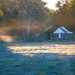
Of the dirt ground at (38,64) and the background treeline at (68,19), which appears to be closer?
the dirt ground at (38,64)

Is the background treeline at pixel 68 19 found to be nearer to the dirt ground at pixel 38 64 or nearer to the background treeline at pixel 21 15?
the background treeline at pixel 21 15

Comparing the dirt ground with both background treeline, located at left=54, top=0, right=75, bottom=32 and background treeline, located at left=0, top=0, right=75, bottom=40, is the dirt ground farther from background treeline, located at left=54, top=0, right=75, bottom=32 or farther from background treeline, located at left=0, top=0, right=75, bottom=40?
background treeline, located at left=54, top=0, right=75, bottom=32

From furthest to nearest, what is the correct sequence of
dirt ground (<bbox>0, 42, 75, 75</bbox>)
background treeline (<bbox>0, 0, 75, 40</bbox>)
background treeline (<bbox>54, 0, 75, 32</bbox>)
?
1. background treeline (<bbox>54, 0, 75, 32</bbox>)
2. background treeline (<bbox>0, 0, 75, 40</bbox>)
3. dirt ground (<bbox>0, 42, 75, 75</bbox>)

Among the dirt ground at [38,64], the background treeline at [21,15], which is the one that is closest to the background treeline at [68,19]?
the background treeline at [21,15]

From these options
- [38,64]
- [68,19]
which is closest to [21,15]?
[68,19]

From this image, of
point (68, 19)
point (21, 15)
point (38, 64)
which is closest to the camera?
point (38, 64)

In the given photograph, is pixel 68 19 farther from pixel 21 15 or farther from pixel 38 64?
pixel 38 64

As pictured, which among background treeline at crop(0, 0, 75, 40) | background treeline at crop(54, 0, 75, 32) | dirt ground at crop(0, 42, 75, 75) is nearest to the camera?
dirt ground at crop(0, 42, 75, 75)

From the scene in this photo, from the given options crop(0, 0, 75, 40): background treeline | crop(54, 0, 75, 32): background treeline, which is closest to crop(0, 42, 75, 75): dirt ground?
crop(0, 0, 75, 40): background treeline

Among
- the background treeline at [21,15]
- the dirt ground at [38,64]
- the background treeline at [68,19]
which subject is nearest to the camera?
the dirt ground at [38,64]

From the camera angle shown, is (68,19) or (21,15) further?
(68,19)

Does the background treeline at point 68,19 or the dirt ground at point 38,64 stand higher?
the background treeline at point 68,19

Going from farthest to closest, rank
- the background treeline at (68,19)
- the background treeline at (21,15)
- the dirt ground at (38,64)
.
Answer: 1. the background treeline at (68,19)
2. the background treeline at (21,15)
3. the dirt ground at (38,64)

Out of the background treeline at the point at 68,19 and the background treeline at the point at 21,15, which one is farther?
the background treeline at the point at 68,19
